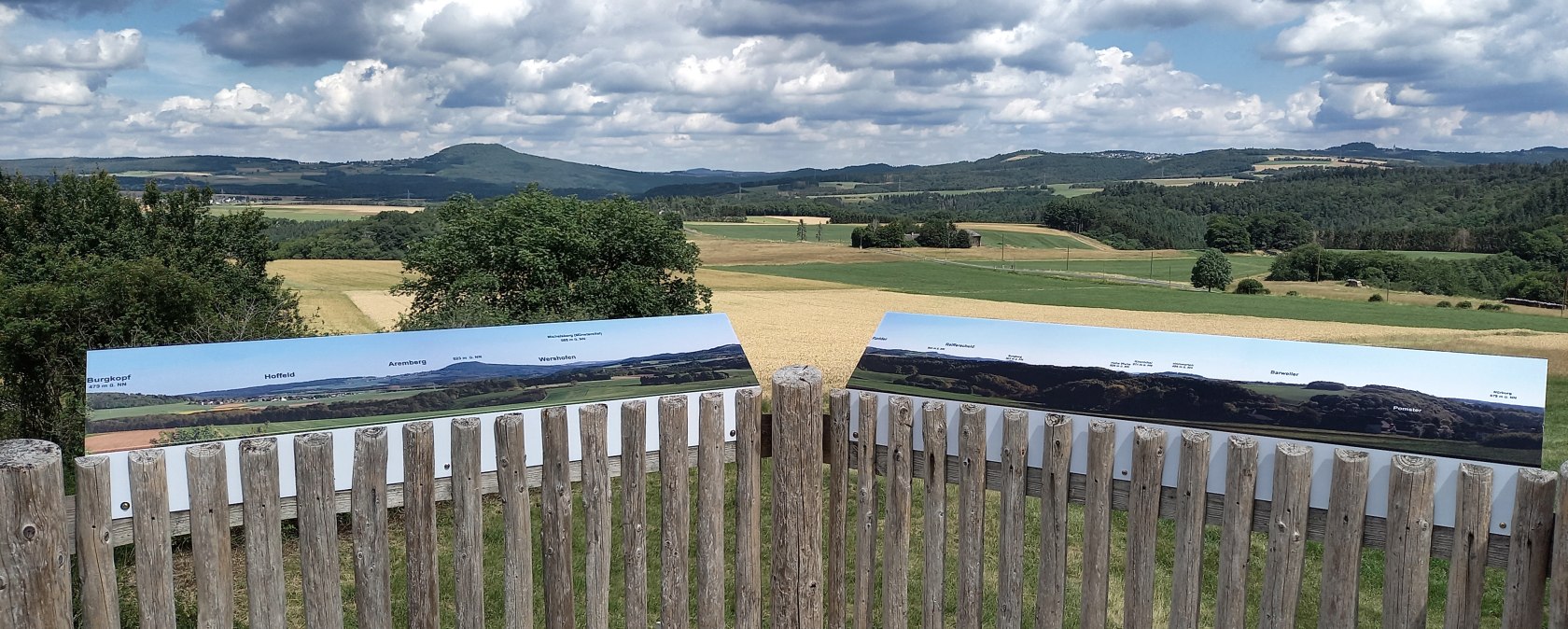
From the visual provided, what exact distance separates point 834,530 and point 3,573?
319 centimetres

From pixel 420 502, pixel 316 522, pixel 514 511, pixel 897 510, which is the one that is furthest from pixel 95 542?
pixel 897 510

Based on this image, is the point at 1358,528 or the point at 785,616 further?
the point at 785,616

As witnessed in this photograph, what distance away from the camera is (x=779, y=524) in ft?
15.5

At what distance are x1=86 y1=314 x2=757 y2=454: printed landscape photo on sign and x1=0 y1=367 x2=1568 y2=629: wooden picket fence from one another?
215 mm

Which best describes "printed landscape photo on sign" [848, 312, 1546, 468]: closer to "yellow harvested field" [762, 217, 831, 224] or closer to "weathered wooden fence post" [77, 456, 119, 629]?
"weathered wooden fence post" [77, 456, 119, 629]

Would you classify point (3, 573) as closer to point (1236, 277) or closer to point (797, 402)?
point (797, 402)

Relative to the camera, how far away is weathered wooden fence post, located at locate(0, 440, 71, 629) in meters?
3.36

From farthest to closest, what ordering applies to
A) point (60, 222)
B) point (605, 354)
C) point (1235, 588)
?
point (60, 222)
point (605, 354)
point (1235, 588)

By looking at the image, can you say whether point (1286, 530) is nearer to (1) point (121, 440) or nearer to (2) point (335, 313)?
(1) point (121, 440)

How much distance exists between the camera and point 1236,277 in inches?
3533

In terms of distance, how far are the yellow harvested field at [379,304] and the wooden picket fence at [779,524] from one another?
117ft

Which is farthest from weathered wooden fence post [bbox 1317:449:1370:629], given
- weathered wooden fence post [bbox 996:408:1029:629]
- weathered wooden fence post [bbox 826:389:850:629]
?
weathered wooden fence post [bbox 826:389:850:629]

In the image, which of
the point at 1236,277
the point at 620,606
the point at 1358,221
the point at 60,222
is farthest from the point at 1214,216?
the point at 620,606

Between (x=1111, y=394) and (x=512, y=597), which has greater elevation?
(x=1111, y=394)
